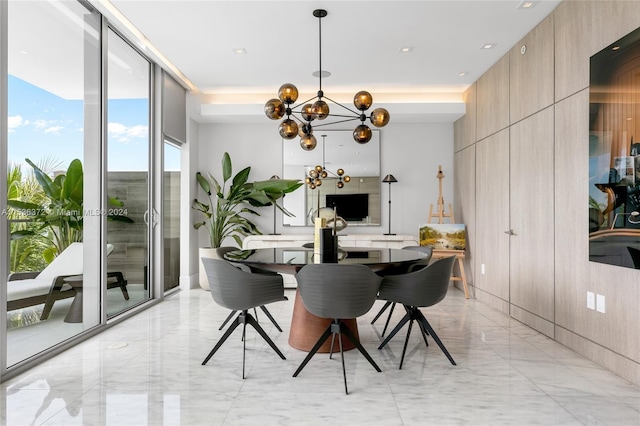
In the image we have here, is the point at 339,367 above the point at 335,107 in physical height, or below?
below

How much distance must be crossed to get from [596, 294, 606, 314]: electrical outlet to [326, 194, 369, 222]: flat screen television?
398cm

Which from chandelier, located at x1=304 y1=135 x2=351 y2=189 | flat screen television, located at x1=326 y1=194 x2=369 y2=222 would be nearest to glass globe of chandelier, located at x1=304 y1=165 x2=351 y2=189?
chandelier, located at x1=304 y1=135 x2=351 y2=189

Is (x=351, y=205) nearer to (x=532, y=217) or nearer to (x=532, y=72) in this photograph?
(x=532, y=217)

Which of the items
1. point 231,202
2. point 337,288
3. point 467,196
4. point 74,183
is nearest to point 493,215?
point 467,196

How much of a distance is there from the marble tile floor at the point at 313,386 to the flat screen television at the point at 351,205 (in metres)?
3.13

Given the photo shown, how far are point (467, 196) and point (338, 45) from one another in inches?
116

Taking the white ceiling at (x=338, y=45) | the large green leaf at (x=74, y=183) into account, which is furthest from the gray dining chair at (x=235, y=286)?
the white ceiling at (x=338, y=45)

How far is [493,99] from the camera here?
500cm

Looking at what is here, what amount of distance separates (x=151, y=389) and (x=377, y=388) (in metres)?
1.43

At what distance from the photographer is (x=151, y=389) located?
2.59 m

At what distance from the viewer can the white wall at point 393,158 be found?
6.70 m

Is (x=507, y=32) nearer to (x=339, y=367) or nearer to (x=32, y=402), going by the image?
(x=339, y=367)

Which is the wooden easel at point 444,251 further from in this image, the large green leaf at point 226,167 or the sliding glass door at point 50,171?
the sliding glass door at point 50,171

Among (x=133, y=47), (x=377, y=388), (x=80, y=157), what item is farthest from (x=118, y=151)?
(x=377, y=388)
